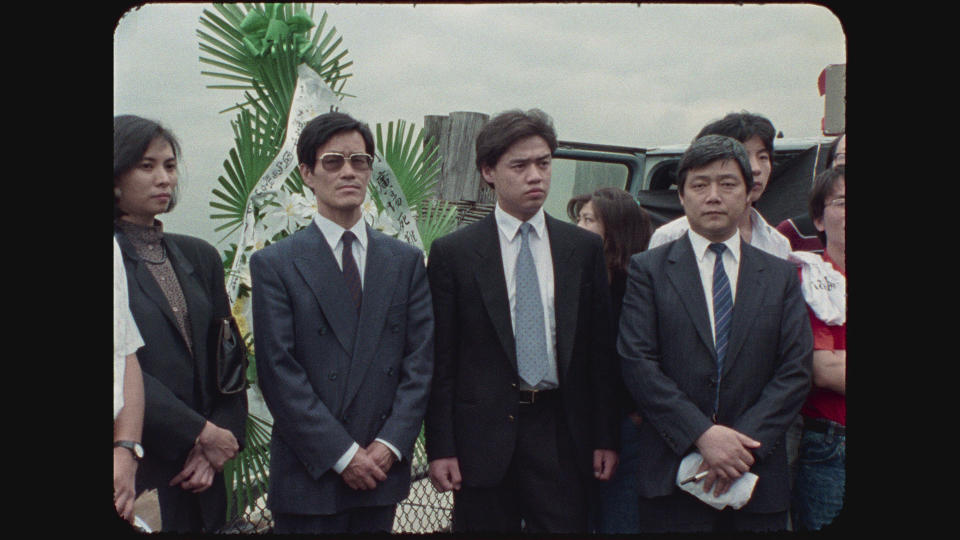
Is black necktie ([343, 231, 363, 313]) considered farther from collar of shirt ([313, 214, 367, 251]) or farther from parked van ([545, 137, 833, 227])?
parked van ([545, 137, 833, 227])

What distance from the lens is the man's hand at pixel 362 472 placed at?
8.13 feet

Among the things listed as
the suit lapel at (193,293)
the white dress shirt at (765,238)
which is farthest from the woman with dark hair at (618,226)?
the suit lapel at (193,293)

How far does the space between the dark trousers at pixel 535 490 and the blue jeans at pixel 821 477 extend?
0.78m

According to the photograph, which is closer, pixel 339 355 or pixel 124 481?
pixel 124 481

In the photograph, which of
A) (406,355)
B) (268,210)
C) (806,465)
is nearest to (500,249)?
(406,355)

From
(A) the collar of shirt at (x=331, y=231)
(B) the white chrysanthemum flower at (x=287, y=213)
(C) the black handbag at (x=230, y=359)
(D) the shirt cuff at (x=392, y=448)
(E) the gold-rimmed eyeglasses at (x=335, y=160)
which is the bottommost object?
(D) the shirt cuff at (x=392, y=448)

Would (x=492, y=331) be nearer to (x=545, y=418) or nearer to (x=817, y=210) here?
(x=545, y=418)

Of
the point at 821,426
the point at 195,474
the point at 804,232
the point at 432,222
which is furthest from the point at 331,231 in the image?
the point at 804,232

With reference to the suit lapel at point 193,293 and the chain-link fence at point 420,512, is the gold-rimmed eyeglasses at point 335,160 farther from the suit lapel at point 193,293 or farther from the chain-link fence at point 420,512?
the chain-link fence at point 420,512

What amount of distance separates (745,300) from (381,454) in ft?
4.22

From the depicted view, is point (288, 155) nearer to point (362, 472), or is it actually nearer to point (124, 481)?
point (362, 472)

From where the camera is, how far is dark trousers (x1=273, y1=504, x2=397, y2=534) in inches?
99.3

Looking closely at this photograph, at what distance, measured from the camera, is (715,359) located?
2.56m

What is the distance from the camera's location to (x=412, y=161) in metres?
4.02
